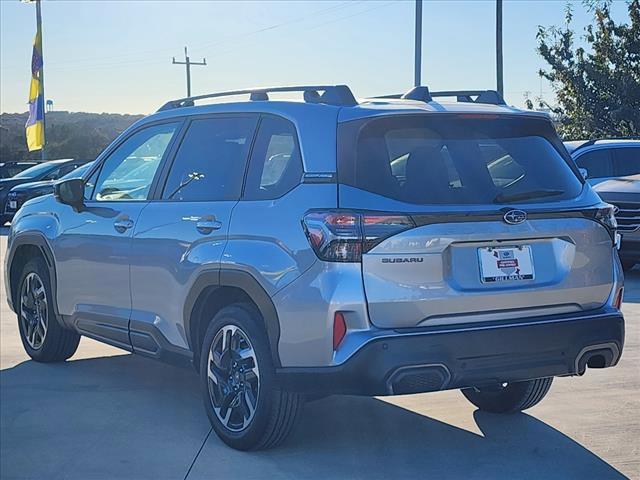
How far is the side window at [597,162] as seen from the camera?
39.7ft

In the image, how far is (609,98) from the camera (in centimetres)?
2511

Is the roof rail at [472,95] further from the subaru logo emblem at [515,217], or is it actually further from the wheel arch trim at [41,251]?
the wheel arch trim at [41,251]

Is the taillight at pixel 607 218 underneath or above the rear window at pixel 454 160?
underneath

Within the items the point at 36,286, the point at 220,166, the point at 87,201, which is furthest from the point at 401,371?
the point at 36,286

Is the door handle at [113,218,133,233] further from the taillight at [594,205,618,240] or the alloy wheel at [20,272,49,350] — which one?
the taillight at [594,205,618,240]

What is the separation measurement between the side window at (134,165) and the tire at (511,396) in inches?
92.6

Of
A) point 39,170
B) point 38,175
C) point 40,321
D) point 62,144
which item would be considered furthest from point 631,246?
point 62,144

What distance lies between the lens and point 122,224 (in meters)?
5.75

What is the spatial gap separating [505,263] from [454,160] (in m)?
0.55

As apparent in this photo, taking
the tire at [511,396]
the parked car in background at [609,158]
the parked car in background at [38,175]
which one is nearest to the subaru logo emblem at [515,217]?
the tire at [511,396]

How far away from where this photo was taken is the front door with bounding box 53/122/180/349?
5.73 meters

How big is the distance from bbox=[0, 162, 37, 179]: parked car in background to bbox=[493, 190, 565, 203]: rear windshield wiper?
1929 centimetres

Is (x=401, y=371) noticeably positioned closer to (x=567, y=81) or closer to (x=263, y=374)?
(x=263, y=374)

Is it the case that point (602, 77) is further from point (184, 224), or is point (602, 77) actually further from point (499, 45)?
point (184, 224)
